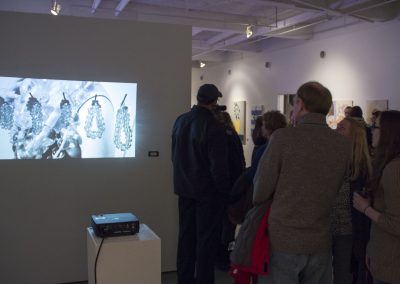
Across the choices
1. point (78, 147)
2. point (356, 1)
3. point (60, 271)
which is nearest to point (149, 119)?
point (78, 147)

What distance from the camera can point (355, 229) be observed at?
2.47m

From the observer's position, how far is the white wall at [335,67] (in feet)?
20.2

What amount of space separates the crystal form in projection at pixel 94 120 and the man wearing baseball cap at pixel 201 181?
0.95 metres

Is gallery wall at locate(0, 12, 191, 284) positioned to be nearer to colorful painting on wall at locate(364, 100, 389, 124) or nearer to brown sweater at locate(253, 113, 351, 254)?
brown sweater at locate(253, 113, 351, 254)

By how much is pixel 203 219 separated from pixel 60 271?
156cm

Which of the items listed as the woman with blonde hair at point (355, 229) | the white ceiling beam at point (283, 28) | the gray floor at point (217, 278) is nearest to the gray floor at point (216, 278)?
the gray floor at point (217, 278)

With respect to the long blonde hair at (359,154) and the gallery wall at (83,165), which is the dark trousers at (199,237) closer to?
the gallery wall at (83,165)

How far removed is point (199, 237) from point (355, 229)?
1101mm

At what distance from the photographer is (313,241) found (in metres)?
1.78

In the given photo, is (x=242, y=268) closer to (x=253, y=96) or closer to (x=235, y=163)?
(x=235, y=163)

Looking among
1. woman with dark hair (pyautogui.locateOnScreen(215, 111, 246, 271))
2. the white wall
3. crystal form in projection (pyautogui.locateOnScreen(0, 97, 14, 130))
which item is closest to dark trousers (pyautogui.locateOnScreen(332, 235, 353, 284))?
woman with dark hair (pyautogui.locateOnScreen(215, 111, 246, 271))

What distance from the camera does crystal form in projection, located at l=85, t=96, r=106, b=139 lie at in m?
3.78

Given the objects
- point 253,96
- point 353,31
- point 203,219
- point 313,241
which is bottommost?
point 203,219

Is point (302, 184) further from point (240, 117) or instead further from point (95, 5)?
point (240, 117)
